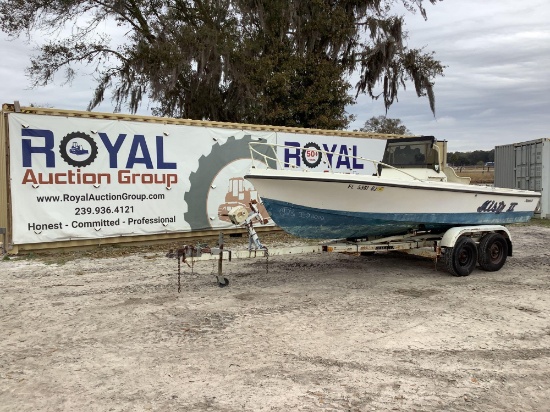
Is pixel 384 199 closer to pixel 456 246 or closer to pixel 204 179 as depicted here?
pixel 456 246

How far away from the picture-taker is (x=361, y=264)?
867 centimetres

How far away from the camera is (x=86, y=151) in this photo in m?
9.45

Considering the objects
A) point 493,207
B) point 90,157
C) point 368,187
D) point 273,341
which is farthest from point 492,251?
point 90,157

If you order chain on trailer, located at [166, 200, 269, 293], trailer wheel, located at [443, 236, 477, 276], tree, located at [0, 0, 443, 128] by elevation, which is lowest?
trailer wheel, located at [443, 236, 477, 276]

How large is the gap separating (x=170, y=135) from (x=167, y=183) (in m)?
1.07

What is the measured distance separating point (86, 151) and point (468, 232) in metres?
7.30

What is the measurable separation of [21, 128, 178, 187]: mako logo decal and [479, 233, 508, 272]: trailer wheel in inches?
254

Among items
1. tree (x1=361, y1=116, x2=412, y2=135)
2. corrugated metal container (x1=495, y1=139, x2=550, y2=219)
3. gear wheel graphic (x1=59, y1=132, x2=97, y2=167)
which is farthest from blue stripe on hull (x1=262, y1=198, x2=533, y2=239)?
tree (x1=361, y1=116, x2=412, y2=135)

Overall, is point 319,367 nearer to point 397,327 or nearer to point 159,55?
point 397,327

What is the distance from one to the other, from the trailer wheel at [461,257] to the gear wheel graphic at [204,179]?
5.49 m

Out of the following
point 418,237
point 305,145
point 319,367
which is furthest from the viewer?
point 305,145

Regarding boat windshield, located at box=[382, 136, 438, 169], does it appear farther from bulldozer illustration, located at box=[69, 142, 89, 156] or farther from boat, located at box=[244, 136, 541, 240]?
bulldozer illustration, located at box=[69, 142, 89, 156]

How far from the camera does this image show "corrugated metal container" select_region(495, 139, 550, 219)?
16.2 m

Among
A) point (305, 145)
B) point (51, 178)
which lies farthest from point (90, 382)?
point (305, 145)
